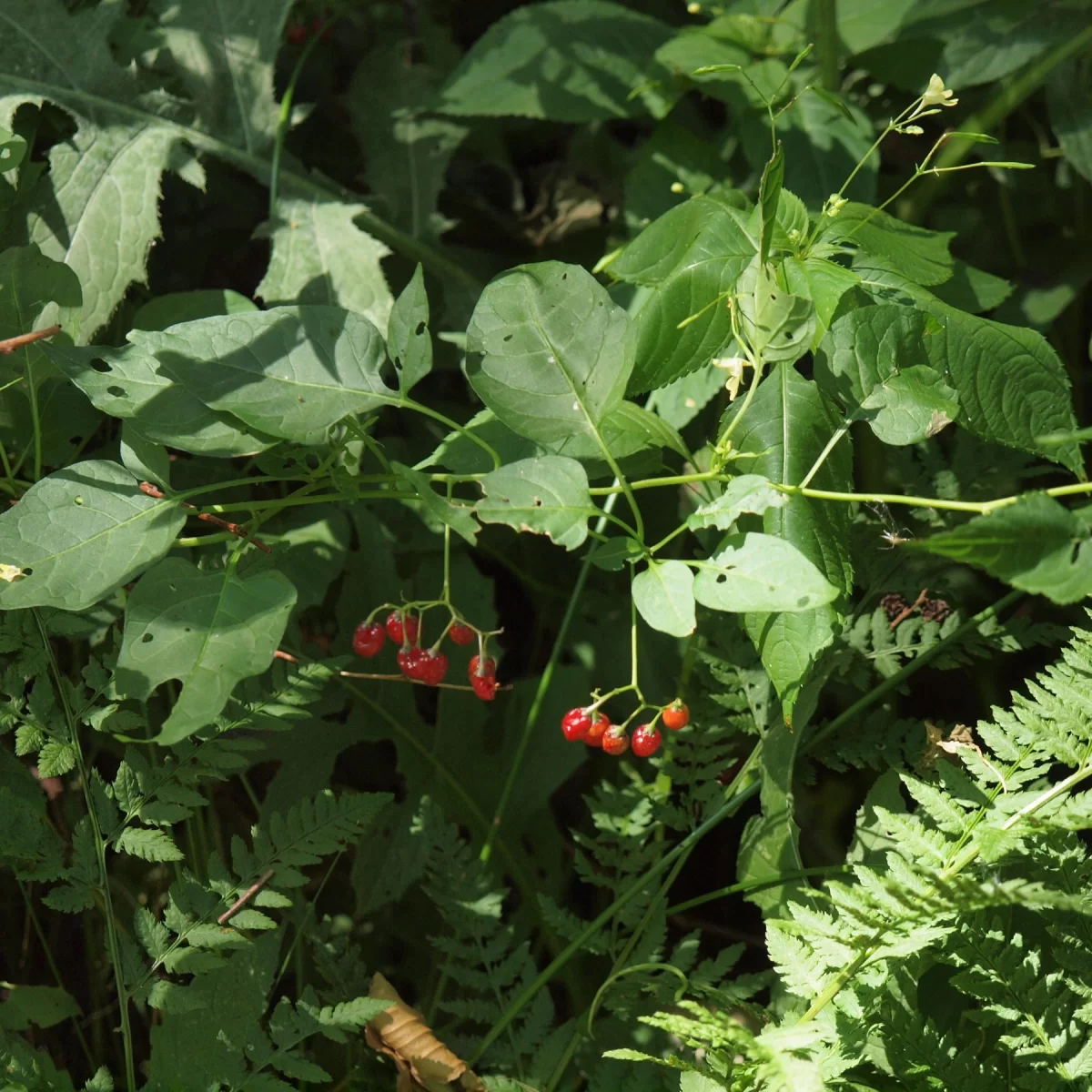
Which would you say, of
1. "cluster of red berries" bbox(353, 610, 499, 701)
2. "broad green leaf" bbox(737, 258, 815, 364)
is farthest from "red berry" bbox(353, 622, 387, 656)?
"broad green leaf" bbox(737, 258, 815, 364)

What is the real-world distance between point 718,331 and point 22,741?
0.80m

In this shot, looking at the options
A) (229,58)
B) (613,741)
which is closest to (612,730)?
(613,741)

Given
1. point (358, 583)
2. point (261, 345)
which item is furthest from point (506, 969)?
point (261, 345)

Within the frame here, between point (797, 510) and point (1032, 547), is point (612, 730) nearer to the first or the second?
point (797, 510)

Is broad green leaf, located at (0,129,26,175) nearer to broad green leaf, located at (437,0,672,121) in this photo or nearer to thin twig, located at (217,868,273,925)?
broad green leaf, located at (437,0,672,121)

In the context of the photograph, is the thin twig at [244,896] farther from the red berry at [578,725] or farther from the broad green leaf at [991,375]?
the broad green leaf at [991,375]

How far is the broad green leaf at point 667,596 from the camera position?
0.84 meters

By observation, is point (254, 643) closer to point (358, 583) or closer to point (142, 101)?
point (358, 583)

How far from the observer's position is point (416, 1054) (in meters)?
1.10

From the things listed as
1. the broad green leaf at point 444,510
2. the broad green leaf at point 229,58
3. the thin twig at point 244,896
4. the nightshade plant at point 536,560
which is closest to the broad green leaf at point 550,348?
the nightshade plant at point 536,560

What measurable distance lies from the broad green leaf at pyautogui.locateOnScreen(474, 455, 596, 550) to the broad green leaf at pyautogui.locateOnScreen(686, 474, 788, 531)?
0.10 metres

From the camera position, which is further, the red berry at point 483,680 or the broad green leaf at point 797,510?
the red berry at point 483,680

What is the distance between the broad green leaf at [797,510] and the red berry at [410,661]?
0.35 m

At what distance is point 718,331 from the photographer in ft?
3.34
